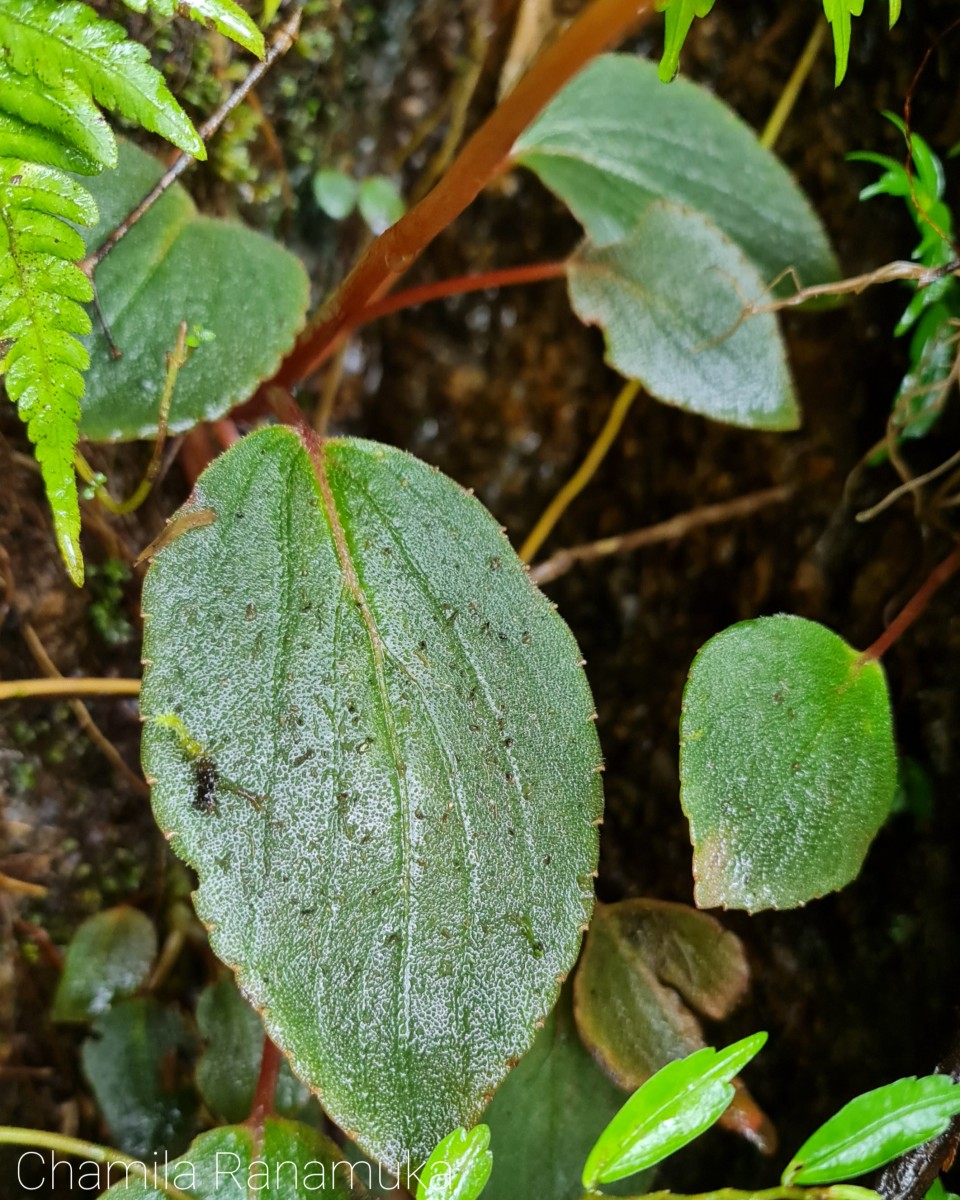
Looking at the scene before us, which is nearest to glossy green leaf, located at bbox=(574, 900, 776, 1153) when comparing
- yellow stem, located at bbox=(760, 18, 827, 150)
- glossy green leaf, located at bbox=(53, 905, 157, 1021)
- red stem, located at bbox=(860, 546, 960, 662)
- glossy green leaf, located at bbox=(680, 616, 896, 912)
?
glossy green leaf, located at bbox=(680, 616, 896, 912)

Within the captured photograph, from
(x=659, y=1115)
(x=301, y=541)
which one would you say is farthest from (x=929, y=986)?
(x=301, y=541)

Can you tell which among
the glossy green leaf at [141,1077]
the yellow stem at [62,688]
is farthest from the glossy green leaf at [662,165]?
the glossy green leaf at [141,1077]

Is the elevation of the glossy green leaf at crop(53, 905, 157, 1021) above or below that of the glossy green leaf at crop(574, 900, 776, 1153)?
below

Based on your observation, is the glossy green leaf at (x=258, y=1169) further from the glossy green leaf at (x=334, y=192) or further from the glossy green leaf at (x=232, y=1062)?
the glossy green leaf at (x=334, y=192)

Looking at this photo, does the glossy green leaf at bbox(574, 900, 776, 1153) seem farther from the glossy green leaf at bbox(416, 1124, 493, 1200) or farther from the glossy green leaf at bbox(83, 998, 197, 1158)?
the glossy green leaf at bbox(83, 998, 197, 1158)

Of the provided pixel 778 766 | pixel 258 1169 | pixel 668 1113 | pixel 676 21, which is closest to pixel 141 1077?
pixel 258 1169

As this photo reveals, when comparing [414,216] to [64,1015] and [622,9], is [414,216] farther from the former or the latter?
[64,1015]
